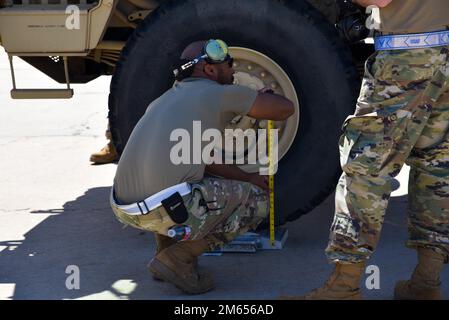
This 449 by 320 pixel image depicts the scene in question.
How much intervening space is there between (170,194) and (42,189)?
232cm

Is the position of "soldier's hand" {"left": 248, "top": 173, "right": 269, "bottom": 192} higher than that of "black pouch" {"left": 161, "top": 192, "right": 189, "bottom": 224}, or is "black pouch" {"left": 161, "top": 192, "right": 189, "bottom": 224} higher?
"soldier's hand" {"left": 248, "top": 173, "right": 269, "bottom": 192}

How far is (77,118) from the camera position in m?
8.06

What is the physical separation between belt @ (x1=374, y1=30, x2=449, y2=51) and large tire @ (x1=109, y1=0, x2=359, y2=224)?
0.82m

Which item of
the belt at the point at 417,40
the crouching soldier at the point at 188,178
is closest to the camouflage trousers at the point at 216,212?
the crouching soldier at the point at 188,178

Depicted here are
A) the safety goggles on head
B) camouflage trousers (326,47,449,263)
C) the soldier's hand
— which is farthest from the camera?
the soldier's hand

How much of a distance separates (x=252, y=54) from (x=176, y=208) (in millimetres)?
1054

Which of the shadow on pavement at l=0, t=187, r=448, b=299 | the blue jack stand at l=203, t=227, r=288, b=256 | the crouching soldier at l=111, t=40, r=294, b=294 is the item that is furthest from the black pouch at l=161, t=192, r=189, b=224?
the blue jack stand at l=203, t=227, r=288, b=256

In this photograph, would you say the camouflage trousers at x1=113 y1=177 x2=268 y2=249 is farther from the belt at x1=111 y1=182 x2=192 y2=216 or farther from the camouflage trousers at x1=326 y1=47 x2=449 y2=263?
the camouflage trousers at x1=326 y1=47 x2=449 y2=263

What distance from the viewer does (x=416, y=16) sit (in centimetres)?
328

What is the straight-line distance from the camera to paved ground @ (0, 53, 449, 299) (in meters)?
3.81

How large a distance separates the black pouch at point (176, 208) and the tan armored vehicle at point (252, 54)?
788 mm

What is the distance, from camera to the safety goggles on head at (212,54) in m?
3.65

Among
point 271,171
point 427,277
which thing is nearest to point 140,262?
point 271,171

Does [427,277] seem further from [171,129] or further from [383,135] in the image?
[171,129]
